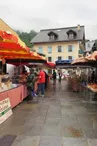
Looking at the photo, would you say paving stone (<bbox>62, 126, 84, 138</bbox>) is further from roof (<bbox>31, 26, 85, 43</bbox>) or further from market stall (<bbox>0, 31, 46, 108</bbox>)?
roof (<bbox>31, 26, 85, 43</bbox>)

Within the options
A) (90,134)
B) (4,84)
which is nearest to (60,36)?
(4,84)

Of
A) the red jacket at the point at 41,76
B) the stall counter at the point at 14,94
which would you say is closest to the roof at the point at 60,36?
the red jacket at the point at 41,76

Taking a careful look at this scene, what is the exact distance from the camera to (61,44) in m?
48.3

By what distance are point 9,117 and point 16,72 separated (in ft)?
31.0

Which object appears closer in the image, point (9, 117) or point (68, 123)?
point (68, 123)

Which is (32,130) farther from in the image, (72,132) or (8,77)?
(8,77)

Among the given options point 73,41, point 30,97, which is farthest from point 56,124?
point 73,41

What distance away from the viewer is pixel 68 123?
649cm

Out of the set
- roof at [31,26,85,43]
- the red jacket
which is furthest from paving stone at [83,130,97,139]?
roof at [31,26,85,43]

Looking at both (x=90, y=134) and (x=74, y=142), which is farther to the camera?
(x=90, y=134)

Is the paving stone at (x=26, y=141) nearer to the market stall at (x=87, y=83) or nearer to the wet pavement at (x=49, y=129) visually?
the wet pavement at (x=49, y=129)

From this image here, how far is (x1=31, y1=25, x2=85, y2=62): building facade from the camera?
46931 millimetres

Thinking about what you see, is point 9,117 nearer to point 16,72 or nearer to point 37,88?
point 37,88

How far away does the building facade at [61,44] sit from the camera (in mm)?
46931
